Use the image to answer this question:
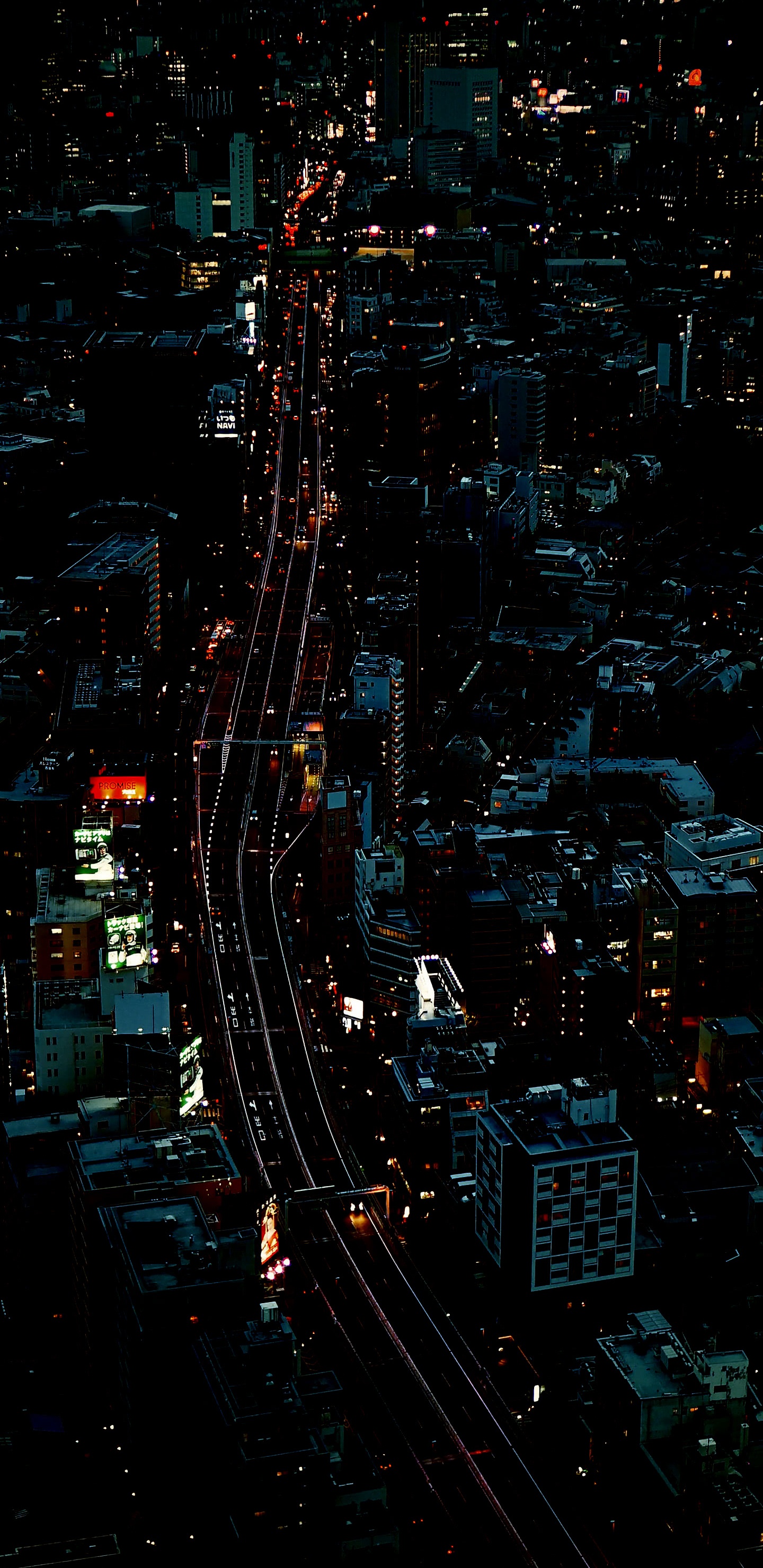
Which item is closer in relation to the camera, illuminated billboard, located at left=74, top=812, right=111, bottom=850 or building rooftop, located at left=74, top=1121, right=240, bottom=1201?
building rooftop, located at left=74, top=1121, right=240, bottom=1201

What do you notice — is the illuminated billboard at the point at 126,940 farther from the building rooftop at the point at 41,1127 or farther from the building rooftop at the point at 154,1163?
the building rooftop at the point at 154,1163

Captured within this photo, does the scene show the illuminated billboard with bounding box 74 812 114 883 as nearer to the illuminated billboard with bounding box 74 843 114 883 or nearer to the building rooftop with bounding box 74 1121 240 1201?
the illuminated billboard with bounding box 74 843 114 883

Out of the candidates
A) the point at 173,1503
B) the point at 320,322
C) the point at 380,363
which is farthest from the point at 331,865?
the point at 320,322

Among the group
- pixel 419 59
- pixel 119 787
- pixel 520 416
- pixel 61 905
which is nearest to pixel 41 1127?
pixel 61 905

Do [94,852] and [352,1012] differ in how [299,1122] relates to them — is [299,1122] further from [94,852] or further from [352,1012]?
[94,852]

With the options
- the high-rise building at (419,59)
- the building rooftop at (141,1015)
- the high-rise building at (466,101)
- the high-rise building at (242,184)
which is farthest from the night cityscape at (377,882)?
the high-rise building at (419,59)

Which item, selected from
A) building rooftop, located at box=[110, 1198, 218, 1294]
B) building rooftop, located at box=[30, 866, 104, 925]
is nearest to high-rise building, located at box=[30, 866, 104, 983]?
building rooftop, located at box=[30, 866, 104, 925]
